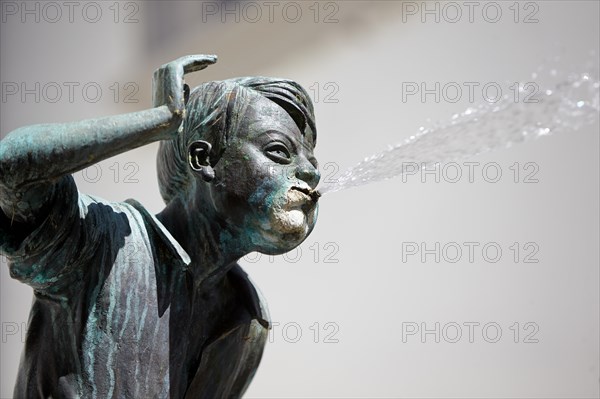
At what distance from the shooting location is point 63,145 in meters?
1.27

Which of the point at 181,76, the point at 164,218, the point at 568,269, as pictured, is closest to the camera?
the point at 181,76

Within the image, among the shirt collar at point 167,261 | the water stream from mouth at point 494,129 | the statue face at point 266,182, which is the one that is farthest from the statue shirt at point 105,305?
the water stream from mouth at point 494,129

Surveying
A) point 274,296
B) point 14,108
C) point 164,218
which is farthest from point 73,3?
point 164,218

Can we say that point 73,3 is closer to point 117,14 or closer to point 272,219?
point 117,14

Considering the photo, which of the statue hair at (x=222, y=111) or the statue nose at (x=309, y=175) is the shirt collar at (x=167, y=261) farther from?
the statue nose at (x=309, y=175)

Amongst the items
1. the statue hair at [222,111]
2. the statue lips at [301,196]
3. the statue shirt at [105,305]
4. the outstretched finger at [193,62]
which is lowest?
the statue shirt at [105,305]

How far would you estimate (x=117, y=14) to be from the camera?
3227 millimetres

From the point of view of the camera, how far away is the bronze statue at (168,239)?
4.38ft

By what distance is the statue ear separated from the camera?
142 centimetres

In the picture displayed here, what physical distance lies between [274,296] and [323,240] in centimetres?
20

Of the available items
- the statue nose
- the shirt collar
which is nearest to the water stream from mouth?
the statue nose

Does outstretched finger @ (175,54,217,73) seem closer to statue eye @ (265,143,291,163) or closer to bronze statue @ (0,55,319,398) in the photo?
bronze statue @ (0,55,319,398)

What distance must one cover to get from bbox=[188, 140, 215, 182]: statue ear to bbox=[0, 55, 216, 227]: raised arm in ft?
0.37

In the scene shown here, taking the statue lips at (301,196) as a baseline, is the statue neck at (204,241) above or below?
below
